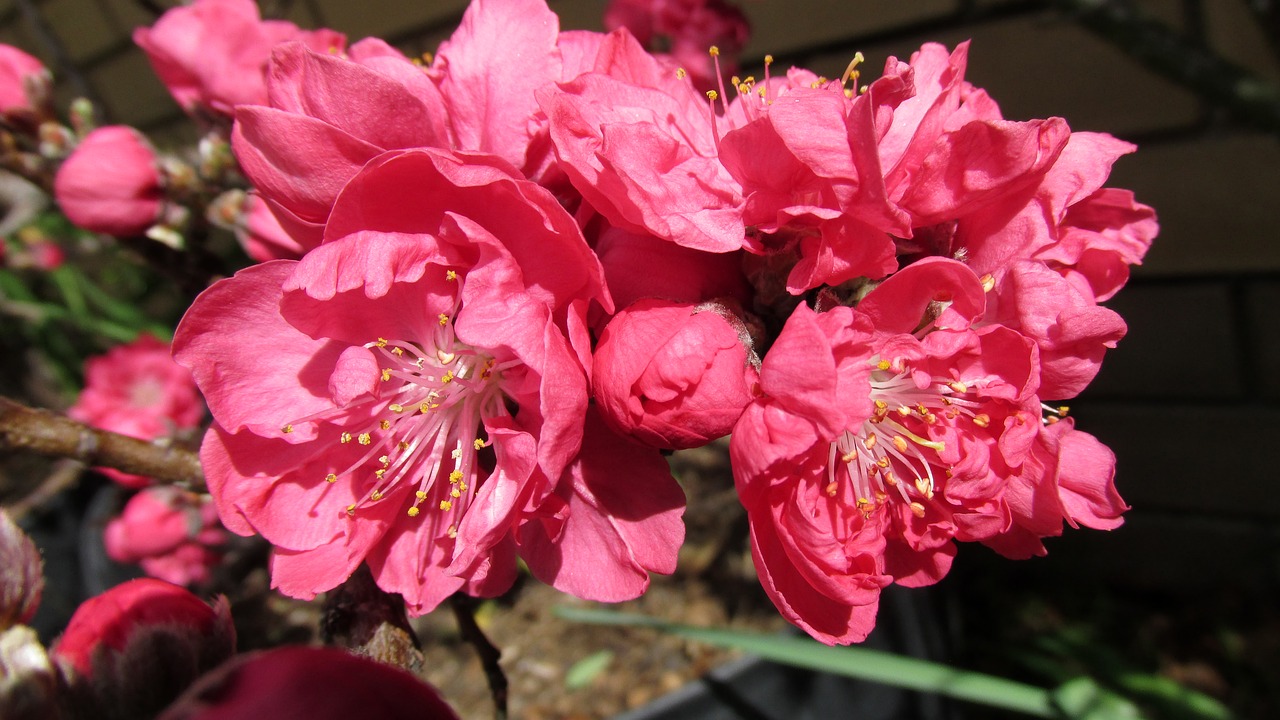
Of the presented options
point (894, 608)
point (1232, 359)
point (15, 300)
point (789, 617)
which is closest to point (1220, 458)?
point (1232, 359)

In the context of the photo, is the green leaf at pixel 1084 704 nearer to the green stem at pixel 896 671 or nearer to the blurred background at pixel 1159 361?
the green stem at pixel 896 671

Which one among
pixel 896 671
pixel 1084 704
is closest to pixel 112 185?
pixel 896 671

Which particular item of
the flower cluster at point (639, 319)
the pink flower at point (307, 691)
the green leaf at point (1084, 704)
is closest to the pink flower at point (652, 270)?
the flower cluster at point (639, 319)

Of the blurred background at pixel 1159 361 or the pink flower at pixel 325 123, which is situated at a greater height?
the pink flower at pixel 325 123

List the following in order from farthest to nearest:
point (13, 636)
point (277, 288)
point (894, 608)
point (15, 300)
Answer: point (15, 300), point (894, 608), point (277, 288), point (13, 636)

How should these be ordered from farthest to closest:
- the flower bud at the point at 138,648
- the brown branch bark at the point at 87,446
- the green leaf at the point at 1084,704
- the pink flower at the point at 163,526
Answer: the pink flower at the point at 163,526, the green leaf at the point at 1084,704, the brown branch bark at the point at 87,446, the flower bud at the point at 138,648

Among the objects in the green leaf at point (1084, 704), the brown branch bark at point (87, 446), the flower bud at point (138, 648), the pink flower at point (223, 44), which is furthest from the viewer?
the green leaf at point (1084, 704)

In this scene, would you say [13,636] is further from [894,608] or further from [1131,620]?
[1131,620]
